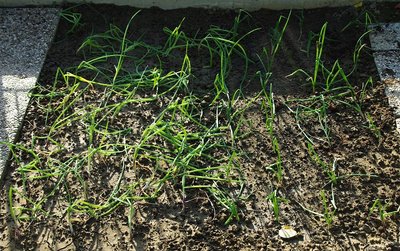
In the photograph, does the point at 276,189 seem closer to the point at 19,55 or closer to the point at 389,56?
the point at 389,56

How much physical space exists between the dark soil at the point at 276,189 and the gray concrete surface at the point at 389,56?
57 millimetres

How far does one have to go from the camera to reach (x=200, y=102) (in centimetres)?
404

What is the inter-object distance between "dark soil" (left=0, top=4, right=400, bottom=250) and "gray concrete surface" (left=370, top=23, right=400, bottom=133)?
2.2 inches

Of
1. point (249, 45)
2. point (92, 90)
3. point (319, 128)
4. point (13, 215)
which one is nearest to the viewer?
point (13, 215)

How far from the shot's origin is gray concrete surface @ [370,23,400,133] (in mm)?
4078

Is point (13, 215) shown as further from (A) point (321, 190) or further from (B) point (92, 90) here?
(A) point (321, 190)

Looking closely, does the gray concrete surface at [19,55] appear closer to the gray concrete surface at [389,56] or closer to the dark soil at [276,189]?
the dark soil at [276,189]

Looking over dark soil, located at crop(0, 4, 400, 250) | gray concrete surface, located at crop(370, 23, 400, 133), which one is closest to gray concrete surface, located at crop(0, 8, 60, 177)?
dark soil, located at crop(0, 4, 400, 250)

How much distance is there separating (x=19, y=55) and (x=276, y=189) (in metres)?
2.03

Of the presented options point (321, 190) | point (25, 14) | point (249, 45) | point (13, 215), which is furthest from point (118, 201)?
point (25, 14)

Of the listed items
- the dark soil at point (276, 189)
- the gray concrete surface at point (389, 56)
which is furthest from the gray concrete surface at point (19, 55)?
the gray concrete surface at point (389, 56)

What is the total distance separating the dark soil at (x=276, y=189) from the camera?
3.35 m

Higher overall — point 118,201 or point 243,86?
point 243,86

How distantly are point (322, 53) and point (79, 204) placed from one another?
196 cm
